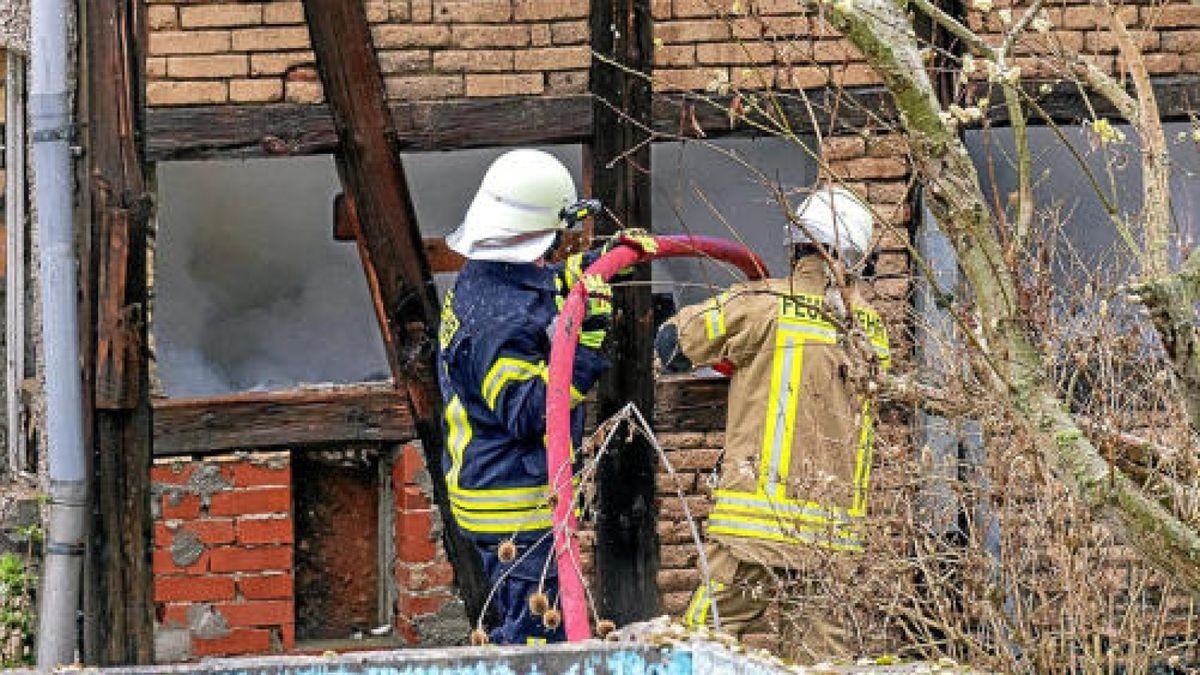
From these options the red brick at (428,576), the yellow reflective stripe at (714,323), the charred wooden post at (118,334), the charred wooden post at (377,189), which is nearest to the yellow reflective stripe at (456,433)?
the charred wooden post at (377,189)

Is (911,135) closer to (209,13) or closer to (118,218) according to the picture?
(118,218)

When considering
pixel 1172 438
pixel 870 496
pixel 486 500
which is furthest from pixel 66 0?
pixel 1172 438

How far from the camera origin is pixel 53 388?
7.09m

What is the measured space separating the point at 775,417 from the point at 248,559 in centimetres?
213

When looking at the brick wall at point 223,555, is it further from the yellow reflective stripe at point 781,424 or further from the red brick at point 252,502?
the yellow reflective stripe at point 781,424

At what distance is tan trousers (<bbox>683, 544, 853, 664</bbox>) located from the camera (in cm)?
628

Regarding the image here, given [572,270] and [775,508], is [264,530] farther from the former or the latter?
[775,508]

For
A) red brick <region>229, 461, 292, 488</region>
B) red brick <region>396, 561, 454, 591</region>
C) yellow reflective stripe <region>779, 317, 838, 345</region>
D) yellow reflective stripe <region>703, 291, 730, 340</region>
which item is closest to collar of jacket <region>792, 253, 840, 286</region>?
yellow reflective stripe <region>779, 317, 838, 345</region>

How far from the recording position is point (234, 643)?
8.07m

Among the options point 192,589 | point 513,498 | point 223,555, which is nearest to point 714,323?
point 513,498

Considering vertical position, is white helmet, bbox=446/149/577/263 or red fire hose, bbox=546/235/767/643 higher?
white helmet, bbox=446/149/577/263

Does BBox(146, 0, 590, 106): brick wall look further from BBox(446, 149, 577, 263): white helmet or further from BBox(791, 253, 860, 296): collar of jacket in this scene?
BBox(791, 253, 860, 296): collar of jacket

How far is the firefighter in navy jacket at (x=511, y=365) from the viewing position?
660cm

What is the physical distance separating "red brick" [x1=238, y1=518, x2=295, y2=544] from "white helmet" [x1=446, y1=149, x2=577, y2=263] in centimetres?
161
